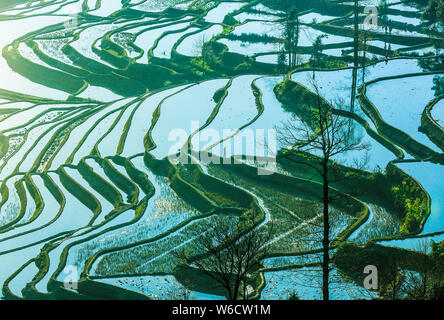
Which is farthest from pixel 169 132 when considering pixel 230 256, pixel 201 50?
pixel 201 50

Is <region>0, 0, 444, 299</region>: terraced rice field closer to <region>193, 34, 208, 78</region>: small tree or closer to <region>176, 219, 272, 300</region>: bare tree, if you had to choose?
<region>193, 34, 208, 78</region>: small tree

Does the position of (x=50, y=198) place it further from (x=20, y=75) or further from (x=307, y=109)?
(x=20, y=75)

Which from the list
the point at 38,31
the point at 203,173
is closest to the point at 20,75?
the point at 38,31

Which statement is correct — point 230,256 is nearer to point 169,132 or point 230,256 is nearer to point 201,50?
point 169,132

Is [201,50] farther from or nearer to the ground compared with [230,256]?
farther from the ground

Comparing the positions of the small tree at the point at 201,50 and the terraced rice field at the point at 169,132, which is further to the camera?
the small tree at the point at 201,50

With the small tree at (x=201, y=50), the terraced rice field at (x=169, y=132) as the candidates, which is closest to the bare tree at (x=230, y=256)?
the terraced rice field at (x=169, y=132)

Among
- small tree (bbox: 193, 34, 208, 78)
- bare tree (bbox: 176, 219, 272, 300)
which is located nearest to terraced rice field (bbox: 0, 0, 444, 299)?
small tree (bbox: 193, 34, 208, 78)

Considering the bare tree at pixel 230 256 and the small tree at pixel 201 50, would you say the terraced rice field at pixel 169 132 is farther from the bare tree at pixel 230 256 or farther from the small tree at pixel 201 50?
the bare tree at pixel 230 256
